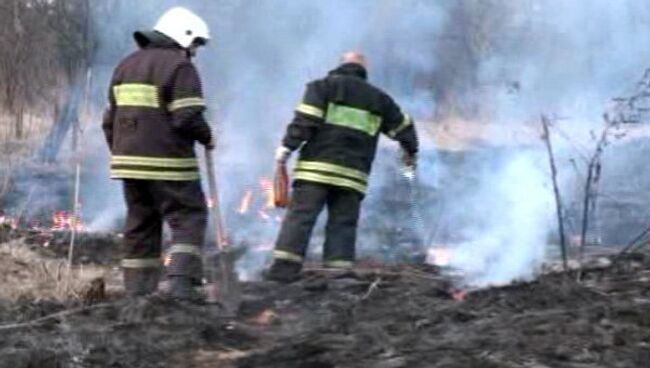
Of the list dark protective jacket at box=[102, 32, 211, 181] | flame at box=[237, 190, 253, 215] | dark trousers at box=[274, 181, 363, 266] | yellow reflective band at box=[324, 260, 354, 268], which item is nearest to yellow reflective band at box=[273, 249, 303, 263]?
dark trousers at box=[274, 181, 363, 266]

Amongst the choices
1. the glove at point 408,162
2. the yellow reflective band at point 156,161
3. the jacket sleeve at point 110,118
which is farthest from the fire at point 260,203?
the yellow reflective band at point 156,161

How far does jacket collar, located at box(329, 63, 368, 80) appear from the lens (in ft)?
25.9

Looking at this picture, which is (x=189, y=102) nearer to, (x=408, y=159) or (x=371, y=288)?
(x=371, y=288)

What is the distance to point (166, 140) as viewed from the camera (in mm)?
6621

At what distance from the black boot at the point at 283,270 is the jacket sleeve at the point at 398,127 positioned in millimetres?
1138

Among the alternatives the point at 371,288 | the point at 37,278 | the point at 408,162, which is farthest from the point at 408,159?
the point at 37,278

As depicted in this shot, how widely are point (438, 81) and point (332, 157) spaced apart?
1013 cm

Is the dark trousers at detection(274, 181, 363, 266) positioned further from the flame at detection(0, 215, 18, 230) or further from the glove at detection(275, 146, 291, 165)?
the flame at detection(0, 215, 18, 230)

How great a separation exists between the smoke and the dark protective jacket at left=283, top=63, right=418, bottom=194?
1.14 metres

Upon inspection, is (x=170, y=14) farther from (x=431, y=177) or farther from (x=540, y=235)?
(x=431, y=177)

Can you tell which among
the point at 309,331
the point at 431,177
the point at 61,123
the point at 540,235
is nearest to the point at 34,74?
the point at 61,123

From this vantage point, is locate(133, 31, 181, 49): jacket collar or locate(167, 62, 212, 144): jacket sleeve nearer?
locate(167, 62, 212, 144): jacket sleeve

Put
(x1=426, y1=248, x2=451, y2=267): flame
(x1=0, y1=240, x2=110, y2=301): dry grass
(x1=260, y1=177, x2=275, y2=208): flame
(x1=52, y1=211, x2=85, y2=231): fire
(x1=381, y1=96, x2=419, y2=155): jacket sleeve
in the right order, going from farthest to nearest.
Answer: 1. (x1=260, y1=177, x2=275, y2=208): flame
2. (x1=52, y1=211, x2=85, y2=231): fire
3. (x1=426, y1=248, x2=451, y2=267): flame
4. (x1=381, y1=96, x2=419, y2=155): jacket sleeve
5. (x1=0, y1=240, x2=110, y2=301): dry grass

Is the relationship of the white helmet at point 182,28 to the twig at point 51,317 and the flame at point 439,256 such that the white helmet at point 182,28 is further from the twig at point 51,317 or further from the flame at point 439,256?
the flame at point 439,256
